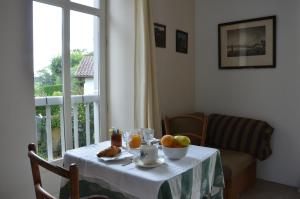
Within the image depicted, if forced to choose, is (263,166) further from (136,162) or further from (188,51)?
(136,162)

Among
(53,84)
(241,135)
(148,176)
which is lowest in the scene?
(241,135)

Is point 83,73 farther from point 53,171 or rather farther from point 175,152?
point 53,171

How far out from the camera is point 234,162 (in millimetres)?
2434

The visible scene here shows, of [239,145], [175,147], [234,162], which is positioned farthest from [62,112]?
[239,145]

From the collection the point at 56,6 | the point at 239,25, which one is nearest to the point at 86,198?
the point at 56,6

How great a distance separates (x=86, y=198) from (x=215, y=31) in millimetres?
2668

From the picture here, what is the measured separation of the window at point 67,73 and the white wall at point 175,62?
A: 678mm

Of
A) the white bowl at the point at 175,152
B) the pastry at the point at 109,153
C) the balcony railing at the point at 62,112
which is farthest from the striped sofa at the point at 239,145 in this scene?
the balcony railing at the point at 62,112

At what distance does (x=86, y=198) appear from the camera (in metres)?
1.43

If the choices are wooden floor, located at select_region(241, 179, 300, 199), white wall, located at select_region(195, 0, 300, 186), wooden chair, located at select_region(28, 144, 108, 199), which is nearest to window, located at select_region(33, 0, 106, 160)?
wooden chair, located at select_region(28, 144, 108, 199)

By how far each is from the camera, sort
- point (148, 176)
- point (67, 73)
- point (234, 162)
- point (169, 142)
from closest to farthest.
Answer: point (148, 176), point (169, 142), point (67, 73), point (234, 162)

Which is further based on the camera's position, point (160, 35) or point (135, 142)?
point (160, 35)

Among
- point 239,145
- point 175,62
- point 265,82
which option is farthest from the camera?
point 175,62

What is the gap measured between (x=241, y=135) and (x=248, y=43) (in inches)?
43.5
